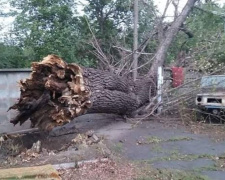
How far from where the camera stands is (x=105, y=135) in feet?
19.3

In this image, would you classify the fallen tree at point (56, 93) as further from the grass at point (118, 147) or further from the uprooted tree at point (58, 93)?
the grass at point (118, 147)

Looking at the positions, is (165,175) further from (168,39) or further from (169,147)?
(168,39)

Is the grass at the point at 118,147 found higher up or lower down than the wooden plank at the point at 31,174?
lower down

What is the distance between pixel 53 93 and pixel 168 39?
4.83m

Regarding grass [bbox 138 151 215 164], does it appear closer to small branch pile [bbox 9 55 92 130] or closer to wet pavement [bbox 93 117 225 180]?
wet pavement [bbox 93 117 225 180]

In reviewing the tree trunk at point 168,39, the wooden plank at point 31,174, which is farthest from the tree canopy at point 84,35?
the wooden plank at point 31,174

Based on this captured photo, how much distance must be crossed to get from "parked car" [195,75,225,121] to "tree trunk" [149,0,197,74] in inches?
59.6

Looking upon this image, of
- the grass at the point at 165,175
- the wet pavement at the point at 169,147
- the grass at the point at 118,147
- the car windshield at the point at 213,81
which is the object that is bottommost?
the wet pavement at the point at 169,147

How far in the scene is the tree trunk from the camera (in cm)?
861

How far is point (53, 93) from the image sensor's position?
5.17 meters

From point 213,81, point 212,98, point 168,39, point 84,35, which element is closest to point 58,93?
point 212,98

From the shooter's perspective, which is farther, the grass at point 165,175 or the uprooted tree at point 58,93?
the uprooted tree at point 58,93

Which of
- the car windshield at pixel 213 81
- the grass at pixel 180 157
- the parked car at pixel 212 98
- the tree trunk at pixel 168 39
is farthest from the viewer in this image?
the tree trunk at pixel 168 39

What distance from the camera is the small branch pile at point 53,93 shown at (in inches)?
197
